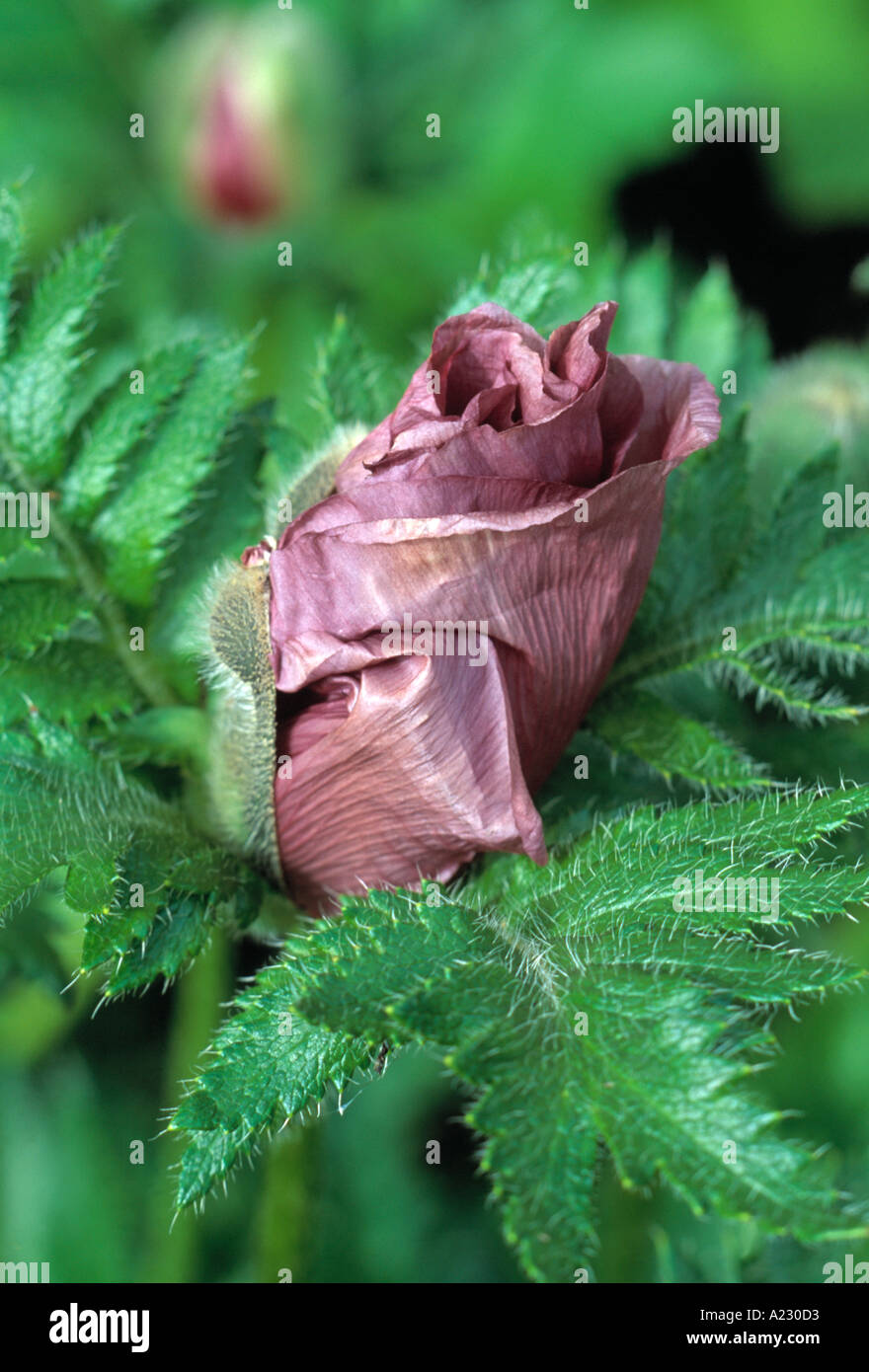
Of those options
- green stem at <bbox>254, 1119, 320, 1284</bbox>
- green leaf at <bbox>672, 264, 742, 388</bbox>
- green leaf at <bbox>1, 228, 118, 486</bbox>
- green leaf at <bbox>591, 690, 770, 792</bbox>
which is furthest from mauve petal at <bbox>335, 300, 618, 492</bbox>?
green stem at <bbox>254, 1119, 320, 1284</bbox>

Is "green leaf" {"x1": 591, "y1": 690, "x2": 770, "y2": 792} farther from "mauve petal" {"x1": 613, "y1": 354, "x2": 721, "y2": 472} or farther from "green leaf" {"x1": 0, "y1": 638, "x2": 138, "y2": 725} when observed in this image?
"green leaf" {"x1": 0, "y1": 638, "x2": 138, "y2": 725}

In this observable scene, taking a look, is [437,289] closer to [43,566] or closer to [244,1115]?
[43,566]

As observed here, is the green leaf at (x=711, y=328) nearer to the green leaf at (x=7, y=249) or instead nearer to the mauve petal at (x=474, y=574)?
the mauve petal at (x=474, y=574)

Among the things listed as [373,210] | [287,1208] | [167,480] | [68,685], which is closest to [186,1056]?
[287,1208]

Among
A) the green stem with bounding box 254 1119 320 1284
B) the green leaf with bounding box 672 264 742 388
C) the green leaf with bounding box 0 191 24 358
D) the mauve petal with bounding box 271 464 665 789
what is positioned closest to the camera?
the mauve petal with bounding box 271 464 665 789

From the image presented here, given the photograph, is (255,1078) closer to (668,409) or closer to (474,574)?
(474,574)

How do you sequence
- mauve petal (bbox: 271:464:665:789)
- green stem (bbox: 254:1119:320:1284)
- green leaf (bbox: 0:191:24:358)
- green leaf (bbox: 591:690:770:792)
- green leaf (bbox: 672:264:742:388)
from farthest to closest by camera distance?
1. green leaf (bbox: 672:264:742:388)
2. green stem (bbox: 254:1119:320:1284)
3. green leaf (bbox: 0:191:24:358)
4. green leaf (bbox: 591:690:770:792)
5. mauve petal (bbox: 271:464:665:789)
